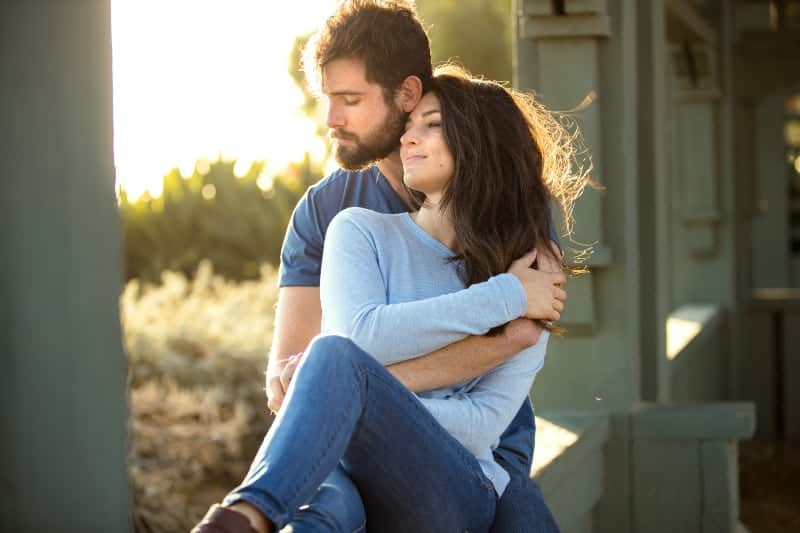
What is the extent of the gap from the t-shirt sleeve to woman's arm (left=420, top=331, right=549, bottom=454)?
1.71ft

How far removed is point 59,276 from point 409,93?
1.37m

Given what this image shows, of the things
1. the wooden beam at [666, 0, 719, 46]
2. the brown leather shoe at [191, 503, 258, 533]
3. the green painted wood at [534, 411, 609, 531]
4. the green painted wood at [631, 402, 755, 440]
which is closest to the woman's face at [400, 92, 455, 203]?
the green painted wood at [534, 411, 609, 531]

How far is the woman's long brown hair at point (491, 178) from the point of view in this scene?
205 centimetres

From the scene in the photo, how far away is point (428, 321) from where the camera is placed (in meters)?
1.88

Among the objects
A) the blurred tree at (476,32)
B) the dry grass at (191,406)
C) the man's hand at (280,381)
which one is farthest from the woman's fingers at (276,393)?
the blurred tree at (476,32)

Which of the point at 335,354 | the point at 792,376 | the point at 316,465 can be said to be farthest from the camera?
the point at 792,376

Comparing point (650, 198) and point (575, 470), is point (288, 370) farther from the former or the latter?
point (650, 198)

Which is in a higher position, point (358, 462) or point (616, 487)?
point (358, 462)

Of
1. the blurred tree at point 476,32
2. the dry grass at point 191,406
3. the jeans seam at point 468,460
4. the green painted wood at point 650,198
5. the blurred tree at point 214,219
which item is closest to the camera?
the jeans seam at point 468,460

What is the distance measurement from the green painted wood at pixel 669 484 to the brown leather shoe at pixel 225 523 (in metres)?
1.97

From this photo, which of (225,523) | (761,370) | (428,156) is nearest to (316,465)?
(225,523)

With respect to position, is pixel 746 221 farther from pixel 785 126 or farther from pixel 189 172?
pixel 189 172

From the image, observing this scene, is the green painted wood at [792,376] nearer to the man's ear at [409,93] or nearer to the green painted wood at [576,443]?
the green painted wood at [576,443]

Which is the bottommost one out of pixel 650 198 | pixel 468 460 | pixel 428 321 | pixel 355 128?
pixel 468 460
